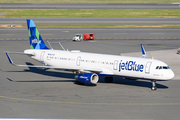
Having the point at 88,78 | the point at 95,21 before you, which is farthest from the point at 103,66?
the point at 95,21

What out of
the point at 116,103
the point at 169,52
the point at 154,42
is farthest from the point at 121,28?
the point at 116,103

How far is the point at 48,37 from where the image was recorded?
8344 cm

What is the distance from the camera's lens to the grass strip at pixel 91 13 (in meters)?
125

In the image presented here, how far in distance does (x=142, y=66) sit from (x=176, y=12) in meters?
105

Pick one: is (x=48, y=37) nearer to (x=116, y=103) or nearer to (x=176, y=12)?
(x=116, y=103)

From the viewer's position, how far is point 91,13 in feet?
435

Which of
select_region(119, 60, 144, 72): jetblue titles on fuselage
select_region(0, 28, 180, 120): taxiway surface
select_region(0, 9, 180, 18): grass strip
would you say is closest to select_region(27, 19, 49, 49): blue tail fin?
select_region(0, 28, 180, 120): taxiway surface

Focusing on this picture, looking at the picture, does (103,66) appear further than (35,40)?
No

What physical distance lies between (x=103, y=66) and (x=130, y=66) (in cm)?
414

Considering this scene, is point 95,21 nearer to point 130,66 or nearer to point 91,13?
point 91,13

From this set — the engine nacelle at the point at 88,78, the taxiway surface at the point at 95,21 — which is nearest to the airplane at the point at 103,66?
the engine nacelle at the point at 88,78

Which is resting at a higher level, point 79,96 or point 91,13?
point 91,13

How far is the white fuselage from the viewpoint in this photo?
38.5 metres

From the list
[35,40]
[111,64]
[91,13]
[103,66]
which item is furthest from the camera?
[91,13]
